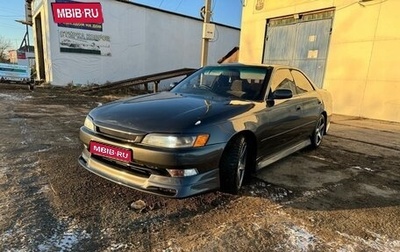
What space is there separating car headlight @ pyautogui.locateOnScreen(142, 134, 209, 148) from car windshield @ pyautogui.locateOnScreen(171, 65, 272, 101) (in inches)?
45.9

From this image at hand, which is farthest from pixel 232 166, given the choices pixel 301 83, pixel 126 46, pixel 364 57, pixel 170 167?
pixel 126 46

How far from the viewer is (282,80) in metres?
3.91

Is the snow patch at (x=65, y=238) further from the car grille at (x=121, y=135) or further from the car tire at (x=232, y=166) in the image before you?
the car tire at (x=232, y=166)

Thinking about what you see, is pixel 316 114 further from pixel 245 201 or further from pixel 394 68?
pixel 394 68

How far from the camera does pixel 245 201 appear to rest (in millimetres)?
2865

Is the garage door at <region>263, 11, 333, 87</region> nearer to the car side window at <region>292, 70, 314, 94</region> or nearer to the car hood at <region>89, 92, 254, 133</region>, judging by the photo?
the car side window at <region>292, 70, 314, 94</region>

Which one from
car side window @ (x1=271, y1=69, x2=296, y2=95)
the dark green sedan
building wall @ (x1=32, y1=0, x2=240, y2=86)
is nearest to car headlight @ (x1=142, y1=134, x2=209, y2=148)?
the dark green sedan

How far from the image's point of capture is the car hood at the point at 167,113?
2.49m

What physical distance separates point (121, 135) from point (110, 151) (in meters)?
0.19

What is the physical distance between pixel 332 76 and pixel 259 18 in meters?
4.24

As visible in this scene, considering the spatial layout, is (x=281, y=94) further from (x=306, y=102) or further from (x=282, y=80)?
(x=306, y=102)

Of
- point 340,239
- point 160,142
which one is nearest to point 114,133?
point 160,142

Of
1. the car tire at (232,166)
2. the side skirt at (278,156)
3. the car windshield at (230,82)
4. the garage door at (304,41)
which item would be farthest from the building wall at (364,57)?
the car tire at (232,166)

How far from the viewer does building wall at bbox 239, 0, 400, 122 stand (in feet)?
27.8
